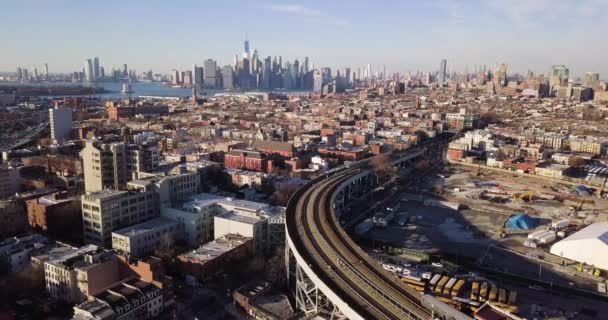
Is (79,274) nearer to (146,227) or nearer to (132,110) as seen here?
(146,227)

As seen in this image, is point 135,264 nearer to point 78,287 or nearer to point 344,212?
point 78,287

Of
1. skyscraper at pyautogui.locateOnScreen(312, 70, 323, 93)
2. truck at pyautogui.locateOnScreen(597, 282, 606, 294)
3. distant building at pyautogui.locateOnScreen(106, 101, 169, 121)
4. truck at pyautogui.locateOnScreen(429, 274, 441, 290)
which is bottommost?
truck at pyautogui.locateOnScreen(597, 282, 606, 294)

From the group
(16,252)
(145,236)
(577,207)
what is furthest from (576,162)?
(16,252)

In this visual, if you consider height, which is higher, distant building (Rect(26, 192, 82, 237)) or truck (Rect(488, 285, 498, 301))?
distant building (Rect(26, 192, 82, 237))

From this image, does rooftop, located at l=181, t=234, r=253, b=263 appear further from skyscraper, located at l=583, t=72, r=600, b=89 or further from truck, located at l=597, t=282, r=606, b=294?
skyscraper, located at l=583, t=72, r=600, b=89

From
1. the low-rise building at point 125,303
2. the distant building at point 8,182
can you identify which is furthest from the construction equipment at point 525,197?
the distant building at point 8,182

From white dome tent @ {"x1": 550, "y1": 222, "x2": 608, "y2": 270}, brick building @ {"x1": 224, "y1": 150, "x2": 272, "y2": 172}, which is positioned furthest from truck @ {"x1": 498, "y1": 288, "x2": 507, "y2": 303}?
brick building @ {"x1": 224, "y1": 150, "x2": 272, "y2": 172}
